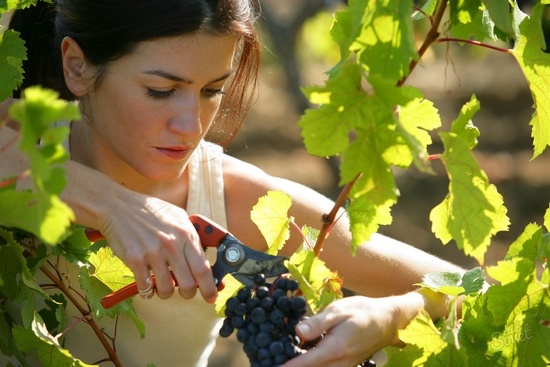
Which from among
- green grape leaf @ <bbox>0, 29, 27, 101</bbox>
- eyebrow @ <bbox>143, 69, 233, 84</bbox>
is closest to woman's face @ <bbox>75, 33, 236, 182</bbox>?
eyebrow @ <bbox>143, 69, 233, 84</bbox>

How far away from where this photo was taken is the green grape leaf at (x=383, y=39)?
118 cm

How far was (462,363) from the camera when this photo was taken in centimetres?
131

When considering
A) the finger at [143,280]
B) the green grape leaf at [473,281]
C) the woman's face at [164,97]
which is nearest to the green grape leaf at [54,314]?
the woman's face at [164,97]

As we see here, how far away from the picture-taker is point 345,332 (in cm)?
122

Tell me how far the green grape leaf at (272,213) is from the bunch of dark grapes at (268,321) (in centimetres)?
14

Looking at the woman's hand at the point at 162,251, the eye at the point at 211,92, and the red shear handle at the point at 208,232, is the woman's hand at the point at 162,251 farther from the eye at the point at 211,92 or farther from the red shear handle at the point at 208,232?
the eye at the point at 211,92

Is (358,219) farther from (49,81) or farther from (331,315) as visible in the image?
(49,81)

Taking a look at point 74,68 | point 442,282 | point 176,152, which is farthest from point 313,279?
point 74,68

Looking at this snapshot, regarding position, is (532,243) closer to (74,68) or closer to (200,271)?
(200,271)

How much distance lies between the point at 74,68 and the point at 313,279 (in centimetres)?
91

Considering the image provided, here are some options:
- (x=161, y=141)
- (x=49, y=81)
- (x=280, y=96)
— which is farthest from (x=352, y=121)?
(x=280, y=96)

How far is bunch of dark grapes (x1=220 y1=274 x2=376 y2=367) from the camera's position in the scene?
3.97 ft

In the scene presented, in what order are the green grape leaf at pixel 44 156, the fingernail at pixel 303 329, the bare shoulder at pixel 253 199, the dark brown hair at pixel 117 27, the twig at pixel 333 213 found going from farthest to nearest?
the bare shoulder at pixel 253 199, the dark brown hair at pixel 117 27, the twig at pixel 333 213, the fingernail at pixel 303 329, the green grape leaf at pixel 44 156

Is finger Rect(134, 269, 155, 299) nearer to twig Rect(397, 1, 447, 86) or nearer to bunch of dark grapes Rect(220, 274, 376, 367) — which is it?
bunch of dark grapes Rect(220, 274, 376, 367)
